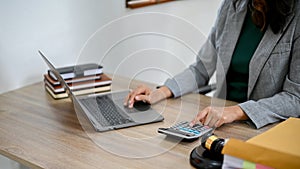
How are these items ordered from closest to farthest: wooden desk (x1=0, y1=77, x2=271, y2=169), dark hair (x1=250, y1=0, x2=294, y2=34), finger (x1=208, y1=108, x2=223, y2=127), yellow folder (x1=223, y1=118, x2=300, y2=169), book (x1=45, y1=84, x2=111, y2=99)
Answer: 1. yellow folder (x1=223, y1=118, x2=300, y2=169)
2. wooden desk (x1=0, y1=77, x2=271, y2=169)
3. finger (x1=208, y1=108, x2=223, y2=127)
4. dark hair (x1=250, y1=0, x2=294, y2=34)
5. book (x1=45, y1=84, x2=111, y2=99)

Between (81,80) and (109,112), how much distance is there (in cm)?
29

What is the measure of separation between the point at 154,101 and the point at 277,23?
52cm

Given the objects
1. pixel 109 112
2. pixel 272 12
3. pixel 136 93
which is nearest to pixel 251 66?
pixel 272 12

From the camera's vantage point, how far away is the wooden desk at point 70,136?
3.83 feet

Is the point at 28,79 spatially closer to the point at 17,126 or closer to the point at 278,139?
the point at 17,126

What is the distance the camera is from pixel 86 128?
1.38 metres

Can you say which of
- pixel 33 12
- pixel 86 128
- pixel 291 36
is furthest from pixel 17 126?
pixel 291 36

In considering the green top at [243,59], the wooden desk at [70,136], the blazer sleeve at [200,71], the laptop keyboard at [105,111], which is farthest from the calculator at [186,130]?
the green top at [243,59]

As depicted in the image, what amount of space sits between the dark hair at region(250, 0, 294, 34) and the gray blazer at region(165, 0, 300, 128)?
0.07ft

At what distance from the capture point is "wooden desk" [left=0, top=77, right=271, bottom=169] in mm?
1166

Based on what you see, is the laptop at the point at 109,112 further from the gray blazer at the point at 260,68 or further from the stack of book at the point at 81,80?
the gray blazer at the point at 260,68

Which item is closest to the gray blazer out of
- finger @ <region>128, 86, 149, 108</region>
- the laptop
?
finger @ <region>128, 86, 149, 108</region>

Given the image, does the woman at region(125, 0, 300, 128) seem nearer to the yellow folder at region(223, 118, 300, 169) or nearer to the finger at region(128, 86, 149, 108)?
the finger at region(128, 86, 149, 108)

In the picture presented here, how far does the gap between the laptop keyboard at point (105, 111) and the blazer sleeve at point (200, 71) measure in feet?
0.81
